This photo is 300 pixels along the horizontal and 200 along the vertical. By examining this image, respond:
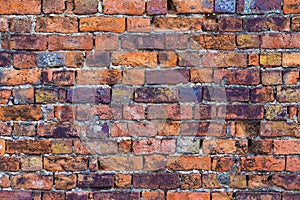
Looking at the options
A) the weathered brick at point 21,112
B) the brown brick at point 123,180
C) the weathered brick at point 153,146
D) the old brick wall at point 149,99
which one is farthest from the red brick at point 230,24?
the weathered brick at point 21,112

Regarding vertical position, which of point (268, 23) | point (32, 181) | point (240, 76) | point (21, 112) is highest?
point (268, 23)

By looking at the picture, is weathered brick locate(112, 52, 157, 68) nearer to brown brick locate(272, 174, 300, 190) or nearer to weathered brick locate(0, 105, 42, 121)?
weathered brick locate(0, 105, 42, 121)

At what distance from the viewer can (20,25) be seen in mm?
1639

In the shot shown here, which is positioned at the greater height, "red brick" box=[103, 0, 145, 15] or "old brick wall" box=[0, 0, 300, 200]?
"red brick" box=[103, 0, 145, 15]

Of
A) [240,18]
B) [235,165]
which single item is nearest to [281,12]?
[240,18]

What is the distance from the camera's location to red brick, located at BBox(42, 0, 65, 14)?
163cm

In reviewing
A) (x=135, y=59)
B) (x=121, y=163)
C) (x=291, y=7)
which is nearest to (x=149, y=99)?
(x=135, y=59)

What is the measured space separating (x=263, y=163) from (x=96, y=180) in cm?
77

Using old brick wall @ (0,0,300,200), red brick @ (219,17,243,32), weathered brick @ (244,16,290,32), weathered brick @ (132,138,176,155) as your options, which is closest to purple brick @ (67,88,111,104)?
old brick wall @ (0,0,300,200)

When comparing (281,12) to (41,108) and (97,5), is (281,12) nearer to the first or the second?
(97,5)

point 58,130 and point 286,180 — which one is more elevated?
point 58,130

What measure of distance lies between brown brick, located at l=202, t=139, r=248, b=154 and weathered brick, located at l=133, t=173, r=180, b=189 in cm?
20

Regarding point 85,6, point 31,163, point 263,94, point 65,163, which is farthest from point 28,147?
point 263,94

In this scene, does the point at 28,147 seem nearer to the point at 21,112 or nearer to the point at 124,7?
the point at 21,112
